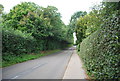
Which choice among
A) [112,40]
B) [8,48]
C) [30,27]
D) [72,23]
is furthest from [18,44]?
[72,23]

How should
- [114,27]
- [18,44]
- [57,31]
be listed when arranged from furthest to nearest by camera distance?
[57,31] < [18,44] < [114,27]

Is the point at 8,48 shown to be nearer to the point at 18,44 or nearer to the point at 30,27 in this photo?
the point at 18,44

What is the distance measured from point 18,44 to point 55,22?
42.6 feet

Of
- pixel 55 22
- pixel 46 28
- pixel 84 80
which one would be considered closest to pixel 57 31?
pixel 55 22

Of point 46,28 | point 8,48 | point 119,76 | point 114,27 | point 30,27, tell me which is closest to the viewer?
point 119,76

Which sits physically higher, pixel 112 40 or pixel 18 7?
pixel 18 7

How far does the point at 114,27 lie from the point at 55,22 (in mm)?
22223

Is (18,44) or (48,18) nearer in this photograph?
(18,44)

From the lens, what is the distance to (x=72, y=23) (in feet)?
Answer: 103

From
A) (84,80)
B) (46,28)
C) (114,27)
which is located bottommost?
(84,80)

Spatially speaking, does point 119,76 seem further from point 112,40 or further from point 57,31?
point 57,31

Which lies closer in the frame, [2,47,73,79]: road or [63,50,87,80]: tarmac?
[63,50,87,80]: tarmac

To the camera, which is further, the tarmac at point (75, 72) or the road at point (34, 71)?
the road at point (34, 71)

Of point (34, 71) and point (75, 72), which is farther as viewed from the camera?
point (34, 71)
